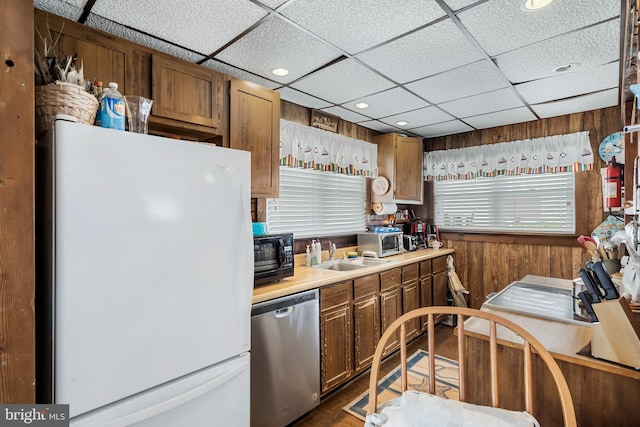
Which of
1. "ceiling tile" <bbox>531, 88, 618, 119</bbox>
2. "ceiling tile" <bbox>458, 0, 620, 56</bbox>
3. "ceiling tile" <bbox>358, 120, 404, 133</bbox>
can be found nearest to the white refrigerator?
"ceiling tile" <bbox>458, 0, 620, 56</bbox>

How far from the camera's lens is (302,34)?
1771mm

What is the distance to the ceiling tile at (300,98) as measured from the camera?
2.63 meters

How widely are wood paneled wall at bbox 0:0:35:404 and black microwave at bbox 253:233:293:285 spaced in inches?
44.4

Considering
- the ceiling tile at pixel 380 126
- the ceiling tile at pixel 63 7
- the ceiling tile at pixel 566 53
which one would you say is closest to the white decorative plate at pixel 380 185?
the ceiling tile at pixel 380 126

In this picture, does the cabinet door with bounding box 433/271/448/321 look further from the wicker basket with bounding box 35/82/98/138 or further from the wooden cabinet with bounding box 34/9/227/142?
the wicker basket with bounding box 35/82/98/138

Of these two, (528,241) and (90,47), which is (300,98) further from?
(528,241)

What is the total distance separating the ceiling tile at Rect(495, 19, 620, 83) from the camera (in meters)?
1.76

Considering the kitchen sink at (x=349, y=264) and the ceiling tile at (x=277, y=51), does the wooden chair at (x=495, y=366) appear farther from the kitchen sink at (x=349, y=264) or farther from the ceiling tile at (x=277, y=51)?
the kitchen sink at (x=349, y=264)

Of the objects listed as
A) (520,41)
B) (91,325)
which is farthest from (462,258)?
(91,325)

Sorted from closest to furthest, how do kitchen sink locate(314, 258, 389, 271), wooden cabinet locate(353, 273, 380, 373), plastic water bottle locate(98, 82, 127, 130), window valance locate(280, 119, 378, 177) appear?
plastic water bottle locate(98, 82, 127, 130), wooden cabinet locate(353, 273, 380, 373), window valance locate(280, 119, 378, 177), kitchen sink locate(314, 258, 389, 271)

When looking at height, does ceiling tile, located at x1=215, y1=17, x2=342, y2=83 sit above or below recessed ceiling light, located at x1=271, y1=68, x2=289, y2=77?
below

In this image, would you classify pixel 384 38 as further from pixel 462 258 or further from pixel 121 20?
pixel 462 258

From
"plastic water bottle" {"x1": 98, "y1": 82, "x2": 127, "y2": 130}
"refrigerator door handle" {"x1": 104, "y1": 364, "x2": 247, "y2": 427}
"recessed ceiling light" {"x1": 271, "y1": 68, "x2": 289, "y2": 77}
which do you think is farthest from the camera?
"recessed ceiling light" {"x1": 271, "y1": 68, "x2": 289, "y2": 77}

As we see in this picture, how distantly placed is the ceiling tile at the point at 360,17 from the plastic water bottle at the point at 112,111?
88cm
